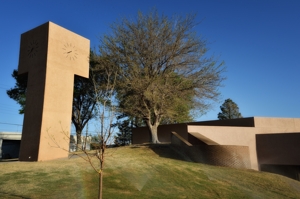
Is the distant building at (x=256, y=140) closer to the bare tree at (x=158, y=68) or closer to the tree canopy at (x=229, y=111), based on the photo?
the bare tree at (x=158, y=68)

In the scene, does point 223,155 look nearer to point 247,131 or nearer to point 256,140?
point 247,131

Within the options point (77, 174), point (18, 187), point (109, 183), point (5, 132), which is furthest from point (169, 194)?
point (5, 132)

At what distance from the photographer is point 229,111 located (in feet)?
161

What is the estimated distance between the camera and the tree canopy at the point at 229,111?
160ft

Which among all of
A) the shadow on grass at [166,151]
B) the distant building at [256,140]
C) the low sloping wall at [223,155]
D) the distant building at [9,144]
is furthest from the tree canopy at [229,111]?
the low sloping wall at [223,155]

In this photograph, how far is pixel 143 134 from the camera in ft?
93.9

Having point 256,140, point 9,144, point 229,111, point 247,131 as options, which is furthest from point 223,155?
point 229,111

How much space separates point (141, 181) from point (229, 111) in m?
40.0

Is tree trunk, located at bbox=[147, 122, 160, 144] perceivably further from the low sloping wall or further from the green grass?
the green grass

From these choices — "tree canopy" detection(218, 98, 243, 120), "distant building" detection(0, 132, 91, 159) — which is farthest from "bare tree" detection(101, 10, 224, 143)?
"tree canopy" detection(218, 98, 243, 120)

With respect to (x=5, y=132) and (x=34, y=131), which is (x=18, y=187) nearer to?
→ (x=34, y=131)

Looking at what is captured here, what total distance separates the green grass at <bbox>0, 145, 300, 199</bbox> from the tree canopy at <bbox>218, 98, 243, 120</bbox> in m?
35.0

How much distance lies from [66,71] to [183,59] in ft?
30.2

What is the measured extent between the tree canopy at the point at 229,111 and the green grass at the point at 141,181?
115 ft
